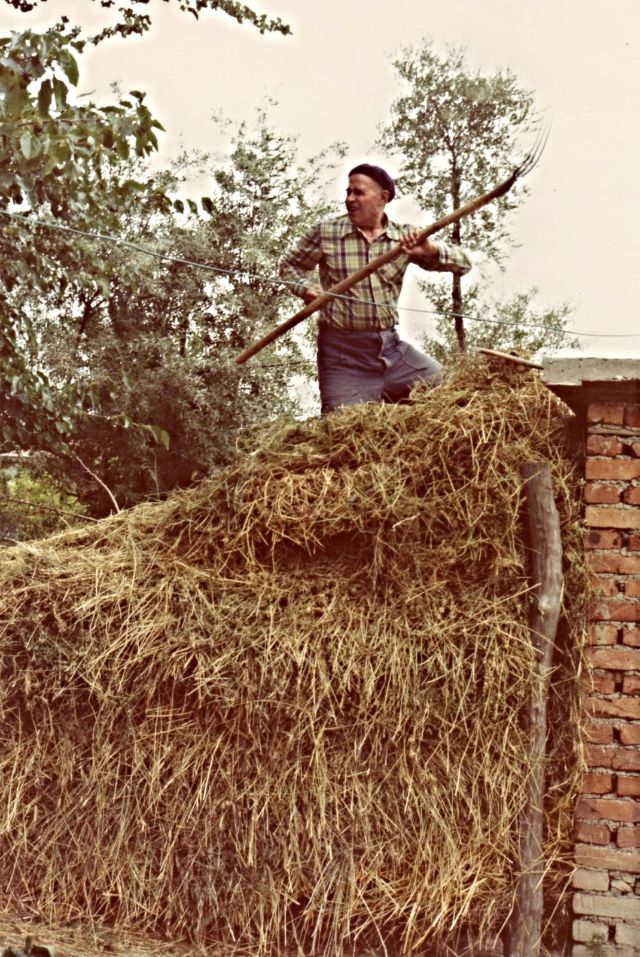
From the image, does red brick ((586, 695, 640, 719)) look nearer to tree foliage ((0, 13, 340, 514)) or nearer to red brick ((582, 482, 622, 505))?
red brick ((582, 482, 622, 505))

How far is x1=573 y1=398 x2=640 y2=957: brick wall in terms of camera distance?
4.16 metres

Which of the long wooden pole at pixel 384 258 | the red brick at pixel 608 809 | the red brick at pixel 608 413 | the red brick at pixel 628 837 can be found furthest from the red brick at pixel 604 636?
the long wooden pole at pixel 384 258

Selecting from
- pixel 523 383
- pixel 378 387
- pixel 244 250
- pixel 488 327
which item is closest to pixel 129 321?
pixel 244 250

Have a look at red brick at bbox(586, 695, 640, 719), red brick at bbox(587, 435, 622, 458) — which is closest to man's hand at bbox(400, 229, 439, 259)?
red brick at bbox(587, 435, 622, 458)

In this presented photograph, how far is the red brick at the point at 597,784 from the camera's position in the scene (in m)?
4.21

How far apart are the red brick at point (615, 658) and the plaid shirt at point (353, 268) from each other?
7.30 feet

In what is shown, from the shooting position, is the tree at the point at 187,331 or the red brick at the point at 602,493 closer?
the red brick at the point at 602,493

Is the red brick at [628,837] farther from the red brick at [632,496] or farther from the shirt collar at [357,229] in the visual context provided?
the shirt collar at [357,229]

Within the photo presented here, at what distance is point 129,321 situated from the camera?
18.3 m

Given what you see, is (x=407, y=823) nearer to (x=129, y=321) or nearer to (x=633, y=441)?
(x=633, y=441)

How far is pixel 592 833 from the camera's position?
4.20 m

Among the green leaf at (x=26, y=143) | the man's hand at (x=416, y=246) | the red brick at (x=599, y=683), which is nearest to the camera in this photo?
the red brick at (x=599, y=683)

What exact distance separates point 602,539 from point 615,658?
478 millimetres

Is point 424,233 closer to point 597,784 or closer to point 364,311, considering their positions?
point 364,311
